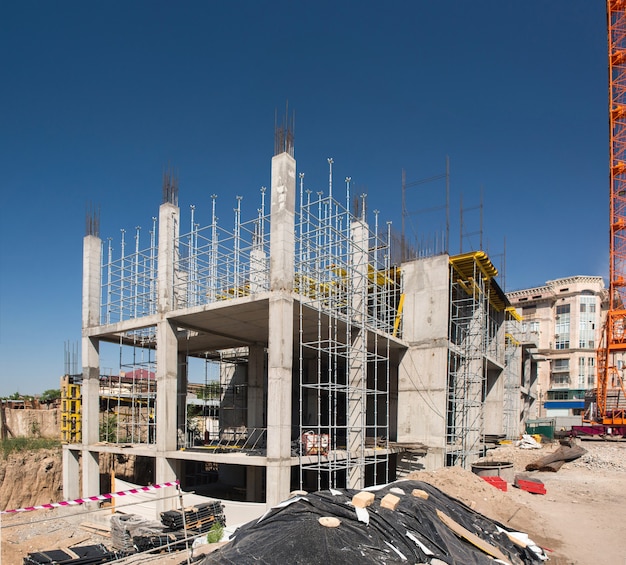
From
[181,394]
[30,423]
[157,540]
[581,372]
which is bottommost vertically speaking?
[581,372]

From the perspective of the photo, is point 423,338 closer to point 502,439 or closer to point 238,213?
point 238,213

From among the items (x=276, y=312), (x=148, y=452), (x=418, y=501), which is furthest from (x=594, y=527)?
(x=148, y=452)

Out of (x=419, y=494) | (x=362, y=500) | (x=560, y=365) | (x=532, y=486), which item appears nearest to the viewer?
(x=362, y=500)

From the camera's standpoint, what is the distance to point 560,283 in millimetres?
66062

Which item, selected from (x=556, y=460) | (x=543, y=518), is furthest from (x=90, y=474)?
(x=556, y=460)

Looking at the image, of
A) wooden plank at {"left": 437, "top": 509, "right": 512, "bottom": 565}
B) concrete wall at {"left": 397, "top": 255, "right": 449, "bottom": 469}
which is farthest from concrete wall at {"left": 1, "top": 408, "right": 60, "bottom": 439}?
wooden plank at {"left": 437, "top": 509, "right": 512, "bottom": 565}

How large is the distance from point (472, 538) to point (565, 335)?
6368 centimetres

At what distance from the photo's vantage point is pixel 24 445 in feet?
85.3

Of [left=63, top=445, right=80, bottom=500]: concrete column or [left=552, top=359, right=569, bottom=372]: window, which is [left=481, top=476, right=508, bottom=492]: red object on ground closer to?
[left=63, top=445, right=80, bottom=500]: concrete column

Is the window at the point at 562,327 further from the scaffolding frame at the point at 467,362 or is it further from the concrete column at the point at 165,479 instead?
the concrete column at the point at 165,479

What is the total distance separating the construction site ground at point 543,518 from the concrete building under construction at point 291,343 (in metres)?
2.61

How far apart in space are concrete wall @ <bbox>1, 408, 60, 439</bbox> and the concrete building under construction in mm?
5400

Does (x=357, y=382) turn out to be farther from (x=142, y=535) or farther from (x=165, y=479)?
(x=142, y=535)

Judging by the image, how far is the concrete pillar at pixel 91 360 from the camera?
2041cm
